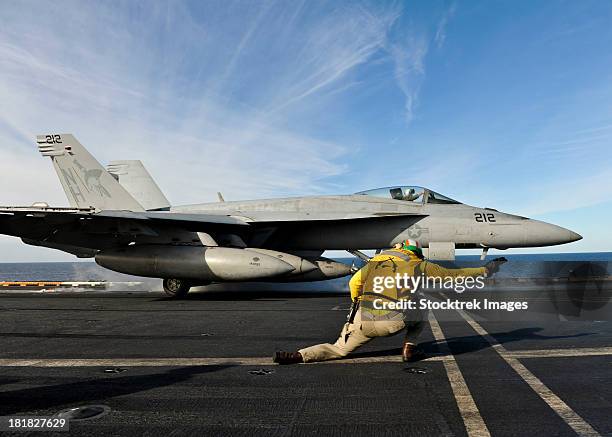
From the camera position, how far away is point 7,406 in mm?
3693

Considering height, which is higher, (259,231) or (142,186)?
(142,186)

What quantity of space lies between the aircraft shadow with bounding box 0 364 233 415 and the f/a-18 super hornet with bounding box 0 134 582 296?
8555 millimetres

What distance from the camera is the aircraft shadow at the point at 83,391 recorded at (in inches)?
148

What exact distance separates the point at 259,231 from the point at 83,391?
1162 cm

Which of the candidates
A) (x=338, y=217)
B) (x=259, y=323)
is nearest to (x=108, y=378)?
(x=259, y=323)

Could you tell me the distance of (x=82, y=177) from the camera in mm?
17016

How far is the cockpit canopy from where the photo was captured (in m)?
14.5

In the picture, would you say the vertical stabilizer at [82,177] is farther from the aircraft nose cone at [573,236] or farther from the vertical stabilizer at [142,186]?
the aircraft nose cone at [573,236]

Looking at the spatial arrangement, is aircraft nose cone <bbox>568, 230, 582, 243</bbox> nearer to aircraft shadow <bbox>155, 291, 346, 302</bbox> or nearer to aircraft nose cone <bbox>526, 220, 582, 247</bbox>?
aircraft nose cone <bbox>526, 220, 582, 247</bbox>

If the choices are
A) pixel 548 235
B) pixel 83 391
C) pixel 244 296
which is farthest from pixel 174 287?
pixel 548 235

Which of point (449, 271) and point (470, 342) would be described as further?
point (470, 342)

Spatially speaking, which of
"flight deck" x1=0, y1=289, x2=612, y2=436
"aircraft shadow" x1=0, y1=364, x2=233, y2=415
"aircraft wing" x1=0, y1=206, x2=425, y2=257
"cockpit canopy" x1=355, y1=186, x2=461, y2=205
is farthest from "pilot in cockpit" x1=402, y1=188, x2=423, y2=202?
"aircraft shadow" x1=0, y1=364, x2=233, y2=415

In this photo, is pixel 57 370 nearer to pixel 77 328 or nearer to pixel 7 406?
pixel 7 406

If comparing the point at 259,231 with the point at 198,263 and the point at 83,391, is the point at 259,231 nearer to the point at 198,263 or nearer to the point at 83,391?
the point at 198,263
